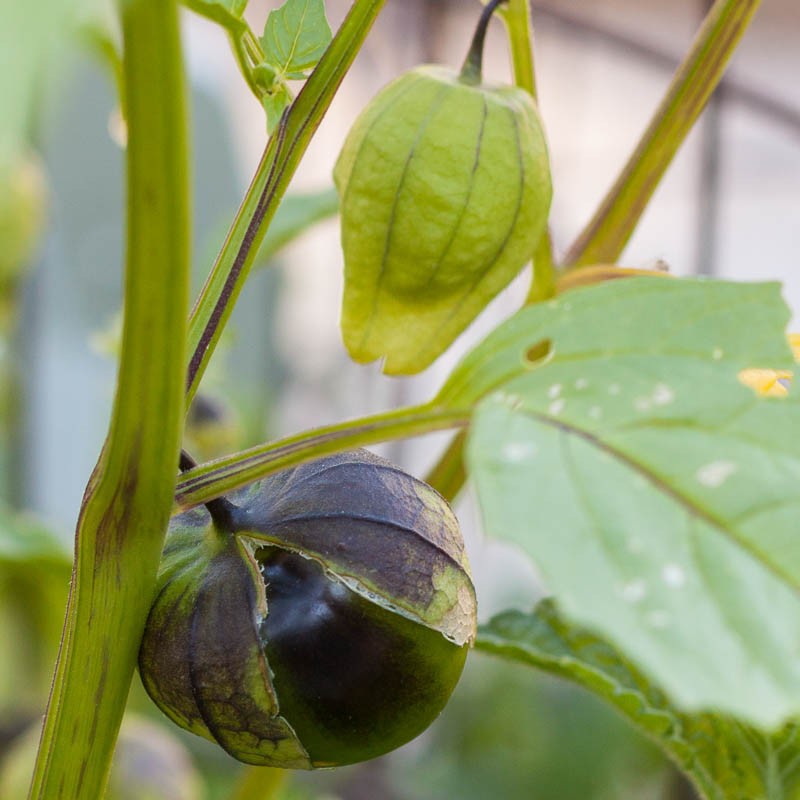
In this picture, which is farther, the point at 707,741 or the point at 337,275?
the point at 337,275

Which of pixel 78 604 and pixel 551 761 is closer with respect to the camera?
pixel 78 604

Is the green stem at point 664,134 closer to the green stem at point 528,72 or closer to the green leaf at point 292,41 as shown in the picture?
the green stem at point 528,72

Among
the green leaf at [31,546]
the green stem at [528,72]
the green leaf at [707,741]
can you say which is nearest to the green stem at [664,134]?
the green stem at [528,72]

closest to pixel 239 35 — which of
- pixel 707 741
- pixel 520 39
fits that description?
pixel 520 39

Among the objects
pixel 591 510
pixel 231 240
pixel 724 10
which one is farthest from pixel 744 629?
pixel 724 10

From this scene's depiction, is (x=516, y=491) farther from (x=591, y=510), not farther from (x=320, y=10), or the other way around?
(x=320, y=10)

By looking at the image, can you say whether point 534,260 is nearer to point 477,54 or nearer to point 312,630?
point 477,54
